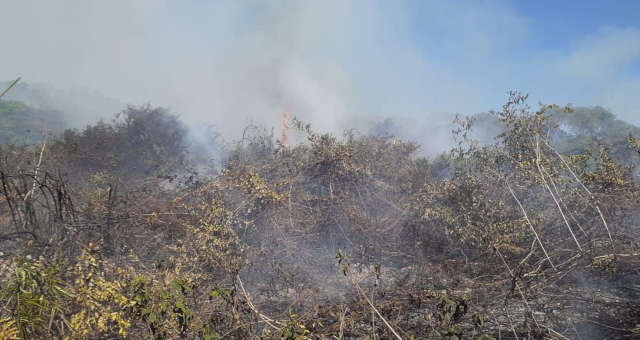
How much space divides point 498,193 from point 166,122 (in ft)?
27.8

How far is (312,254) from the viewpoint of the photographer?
5848 millimetres

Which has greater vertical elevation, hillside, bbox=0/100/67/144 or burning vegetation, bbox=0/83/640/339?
hillside, bbox=0/100/67/144

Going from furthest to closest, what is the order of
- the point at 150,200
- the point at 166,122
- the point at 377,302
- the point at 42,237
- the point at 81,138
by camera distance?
the point at 166,122, the point at 81,138, the point at 150,200, the point at 377,302, the point at 42,237

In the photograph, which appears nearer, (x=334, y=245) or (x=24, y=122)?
(x=334, y=245)

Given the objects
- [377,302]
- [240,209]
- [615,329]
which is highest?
[240,209]

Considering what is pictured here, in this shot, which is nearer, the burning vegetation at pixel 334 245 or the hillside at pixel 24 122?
the burning vegetation at pixel 334 245

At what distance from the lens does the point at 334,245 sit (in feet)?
20.4

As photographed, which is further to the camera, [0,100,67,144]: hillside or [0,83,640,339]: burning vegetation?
[0,100,67,144]: hillside

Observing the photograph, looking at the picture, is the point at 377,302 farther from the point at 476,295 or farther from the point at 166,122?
the point at 166,122

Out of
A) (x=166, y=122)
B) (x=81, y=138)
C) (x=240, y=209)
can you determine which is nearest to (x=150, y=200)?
(x=240, y=209)

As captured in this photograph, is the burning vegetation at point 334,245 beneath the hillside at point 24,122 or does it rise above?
beneath

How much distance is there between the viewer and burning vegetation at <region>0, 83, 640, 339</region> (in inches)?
127

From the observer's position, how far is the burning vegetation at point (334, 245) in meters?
3.22

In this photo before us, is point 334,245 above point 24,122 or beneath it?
beneath
